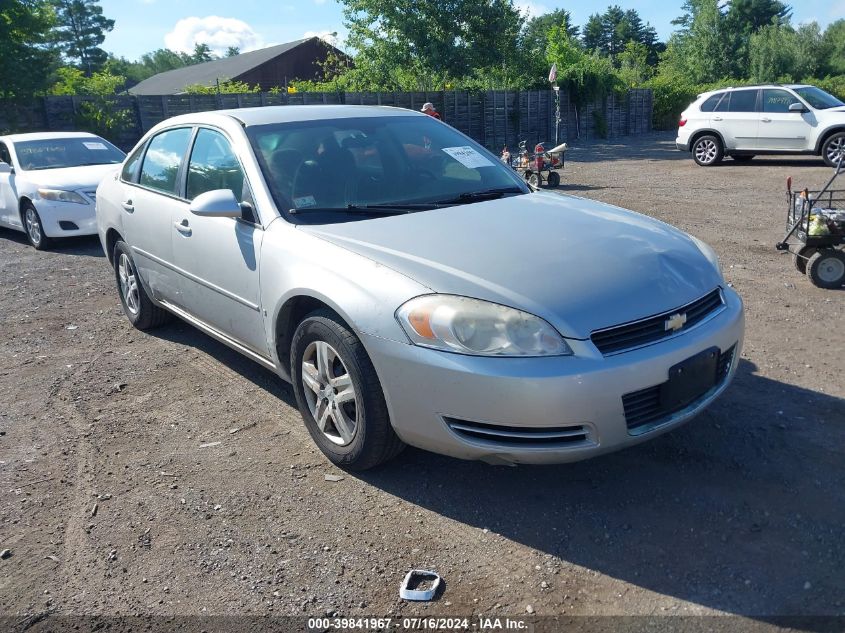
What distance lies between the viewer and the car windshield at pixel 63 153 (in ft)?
33.1

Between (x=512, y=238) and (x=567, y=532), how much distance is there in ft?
4.38

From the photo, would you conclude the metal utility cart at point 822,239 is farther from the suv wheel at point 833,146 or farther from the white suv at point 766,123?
the suv wheel at point 833,146

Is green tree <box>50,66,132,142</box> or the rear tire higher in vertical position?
green tree <box>50,66,132,142</box>

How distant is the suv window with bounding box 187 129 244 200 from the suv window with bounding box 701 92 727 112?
580 inches

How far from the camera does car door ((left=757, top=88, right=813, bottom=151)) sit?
1534 cm

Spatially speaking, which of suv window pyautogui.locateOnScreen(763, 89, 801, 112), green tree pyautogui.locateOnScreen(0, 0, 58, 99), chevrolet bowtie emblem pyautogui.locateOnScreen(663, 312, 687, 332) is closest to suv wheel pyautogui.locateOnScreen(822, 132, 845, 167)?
suv window pyautogui.locateOnScreen(763, 89, 801, 112)

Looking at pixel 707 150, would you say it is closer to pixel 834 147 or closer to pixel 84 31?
pixel 834 147

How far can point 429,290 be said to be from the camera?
2.95 m

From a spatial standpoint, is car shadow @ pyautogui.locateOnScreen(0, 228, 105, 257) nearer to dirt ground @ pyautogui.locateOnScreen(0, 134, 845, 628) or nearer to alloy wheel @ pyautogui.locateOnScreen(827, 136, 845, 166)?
dirt ground @ pyautogui.locateOnScreen(0, 134, 845, 628)

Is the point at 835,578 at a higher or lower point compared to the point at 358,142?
lower

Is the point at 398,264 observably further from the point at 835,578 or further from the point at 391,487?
the point at 835,578

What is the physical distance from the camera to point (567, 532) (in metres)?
2.97

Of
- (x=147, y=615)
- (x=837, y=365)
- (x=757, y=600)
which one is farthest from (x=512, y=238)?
(x=837, y=365)

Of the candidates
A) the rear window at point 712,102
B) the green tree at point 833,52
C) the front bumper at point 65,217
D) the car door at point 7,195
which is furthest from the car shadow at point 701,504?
the green tree at point 833,52
